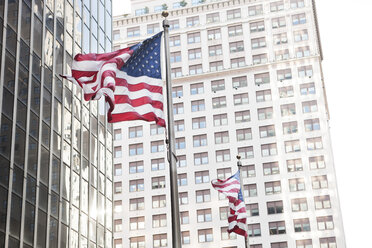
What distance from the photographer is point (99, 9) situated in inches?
1938

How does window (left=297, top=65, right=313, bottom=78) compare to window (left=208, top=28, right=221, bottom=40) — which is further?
window (left=208, top=28, right=221, bottom=40)

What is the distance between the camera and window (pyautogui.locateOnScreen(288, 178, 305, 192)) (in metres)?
90.4

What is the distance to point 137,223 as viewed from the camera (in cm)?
9506

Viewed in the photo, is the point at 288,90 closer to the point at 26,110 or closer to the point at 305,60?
the point at 305,60

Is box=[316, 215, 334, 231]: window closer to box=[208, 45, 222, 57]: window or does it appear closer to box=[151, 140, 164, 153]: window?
box=[151, 140, 164, 153]: window

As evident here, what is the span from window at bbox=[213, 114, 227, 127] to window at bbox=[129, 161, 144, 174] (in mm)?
13040

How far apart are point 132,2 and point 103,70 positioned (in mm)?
92554

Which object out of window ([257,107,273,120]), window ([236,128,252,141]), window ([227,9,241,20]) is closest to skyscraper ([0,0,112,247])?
window ([236,128,252,141])

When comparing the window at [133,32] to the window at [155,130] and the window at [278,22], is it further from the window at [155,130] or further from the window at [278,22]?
the window at [278,22]

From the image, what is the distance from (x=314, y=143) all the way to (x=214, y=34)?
2447cm

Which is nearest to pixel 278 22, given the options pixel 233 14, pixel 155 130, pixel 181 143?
pixel 233 14

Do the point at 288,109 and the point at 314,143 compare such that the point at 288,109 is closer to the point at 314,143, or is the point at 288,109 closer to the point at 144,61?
the point at 314,143

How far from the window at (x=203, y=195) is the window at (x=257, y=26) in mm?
26647

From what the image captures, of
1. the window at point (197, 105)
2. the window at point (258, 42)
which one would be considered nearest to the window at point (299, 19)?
the window at point (258, 42)
